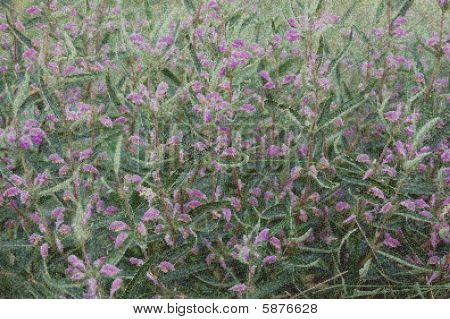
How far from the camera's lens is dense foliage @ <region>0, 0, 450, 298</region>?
191 centimetres

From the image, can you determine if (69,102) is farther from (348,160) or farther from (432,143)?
(432,143)

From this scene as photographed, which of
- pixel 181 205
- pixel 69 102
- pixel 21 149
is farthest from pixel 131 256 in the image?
pixel 69 102

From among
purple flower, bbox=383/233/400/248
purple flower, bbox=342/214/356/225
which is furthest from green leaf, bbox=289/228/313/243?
purple flower, bbox=383/233/400/248

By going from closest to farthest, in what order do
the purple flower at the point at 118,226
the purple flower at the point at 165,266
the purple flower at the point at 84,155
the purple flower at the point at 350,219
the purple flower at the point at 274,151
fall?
the purple flower at the point at 118,226
the purple flower at the point at 165,266
the purple flower at the point at 84,155
the purple flower at the point at 350,219
the purple flower at the point at 274,151

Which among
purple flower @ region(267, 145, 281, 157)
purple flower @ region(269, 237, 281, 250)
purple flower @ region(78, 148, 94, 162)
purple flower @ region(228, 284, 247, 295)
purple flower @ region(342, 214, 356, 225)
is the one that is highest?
purple flower @ region(78, 148, 94, 162)

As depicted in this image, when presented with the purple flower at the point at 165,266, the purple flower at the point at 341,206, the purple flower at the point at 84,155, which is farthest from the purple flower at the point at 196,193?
the purple flower at the point at 341,206

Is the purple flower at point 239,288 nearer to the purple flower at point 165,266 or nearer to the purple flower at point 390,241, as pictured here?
the purple flower at point 165,266

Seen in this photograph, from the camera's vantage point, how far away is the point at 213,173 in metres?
2.08

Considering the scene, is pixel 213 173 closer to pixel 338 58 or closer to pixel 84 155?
pixel 84 155

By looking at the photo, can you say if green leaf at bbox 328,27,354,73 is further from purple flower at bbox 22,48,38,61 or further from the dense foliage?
purple flower at bbox 22,48,38,61

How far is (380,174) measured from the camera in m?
2.02

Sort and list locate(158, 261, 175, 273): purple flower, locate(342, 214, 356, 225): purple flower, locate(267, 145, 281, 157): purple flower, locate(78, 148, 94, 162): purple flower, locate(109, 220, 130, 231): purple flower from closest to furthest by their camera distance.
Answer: locate(109, 220, 130, 231): purple flower
locate(158, 261, 175, 273): purple flower
locate(78, 148, 94, 162): purple flower
locate(342, 214, 356, 225): purple flower
locate(267, 145, 281, 157): purple flower

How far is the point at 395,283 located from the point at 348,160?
533 millimetres

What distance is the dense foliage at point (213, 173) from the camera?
1907mm
